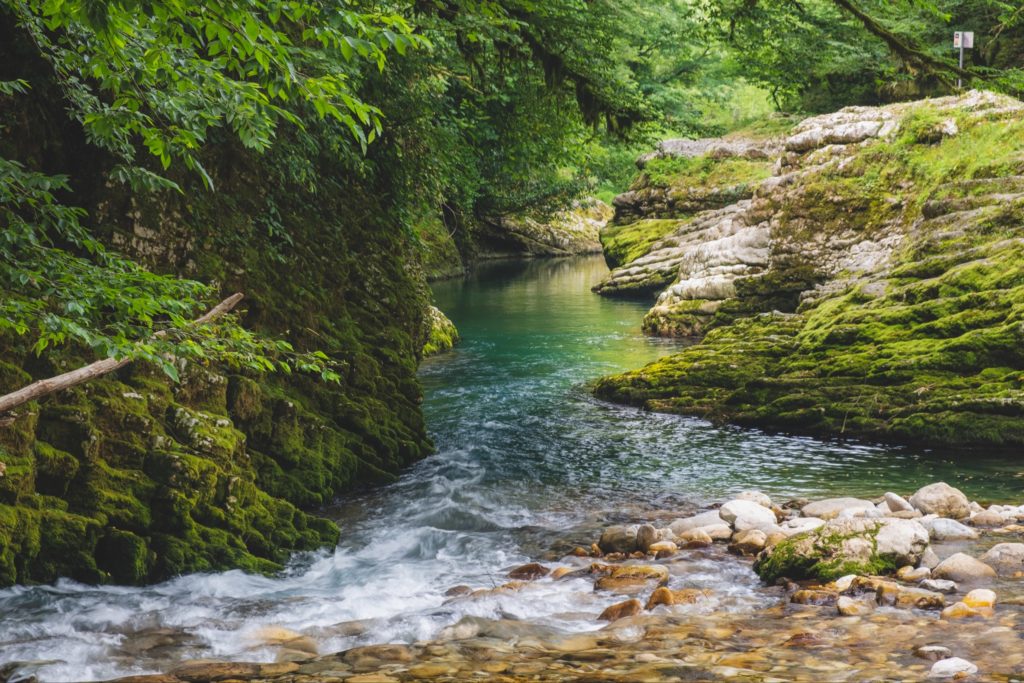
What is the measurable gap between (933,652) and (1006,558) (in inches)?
78.4

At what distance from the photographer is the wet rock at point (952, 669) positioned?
15.4 feet

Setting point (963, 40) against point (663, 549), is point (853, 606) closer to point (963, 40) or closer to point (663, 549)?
point (663, 549)

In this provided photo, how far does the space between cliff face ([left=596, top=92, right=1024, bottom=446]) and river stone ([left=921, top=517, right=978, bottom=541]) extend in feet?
13.4

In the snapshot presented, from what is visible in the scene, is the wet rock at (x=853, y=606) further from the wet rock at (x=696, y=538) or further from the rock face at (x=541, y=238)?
the rock face at (x=541, y=238)

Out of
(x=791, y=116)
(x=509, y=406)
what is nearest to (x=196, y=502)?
(x=509, y=406)

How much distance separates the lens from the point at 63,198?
839 cm

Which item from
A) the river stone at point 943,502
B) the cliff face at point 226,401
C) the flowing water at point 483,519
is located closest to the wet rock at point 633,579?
the flowing water at point 483,519

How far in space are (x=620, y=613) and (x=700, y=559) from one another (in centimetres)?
153

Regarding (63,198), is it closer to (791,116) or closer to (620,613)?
(620,613)

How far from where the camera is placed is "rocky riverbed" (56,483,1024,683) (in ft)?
16.6

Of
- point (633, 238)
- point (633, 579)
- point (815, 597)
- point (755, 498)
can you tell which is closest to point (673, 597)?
point (633, 579)

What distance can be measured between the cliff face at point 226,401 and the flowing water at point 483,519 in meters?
0.34

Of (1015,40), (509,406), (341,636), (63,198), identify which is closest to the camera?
(341,636)

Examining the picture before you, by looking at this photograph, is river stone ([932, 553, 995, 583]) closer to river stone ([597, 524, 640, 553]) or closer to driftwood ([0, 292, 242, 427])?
river stone ([597, 524, 640, 553])
